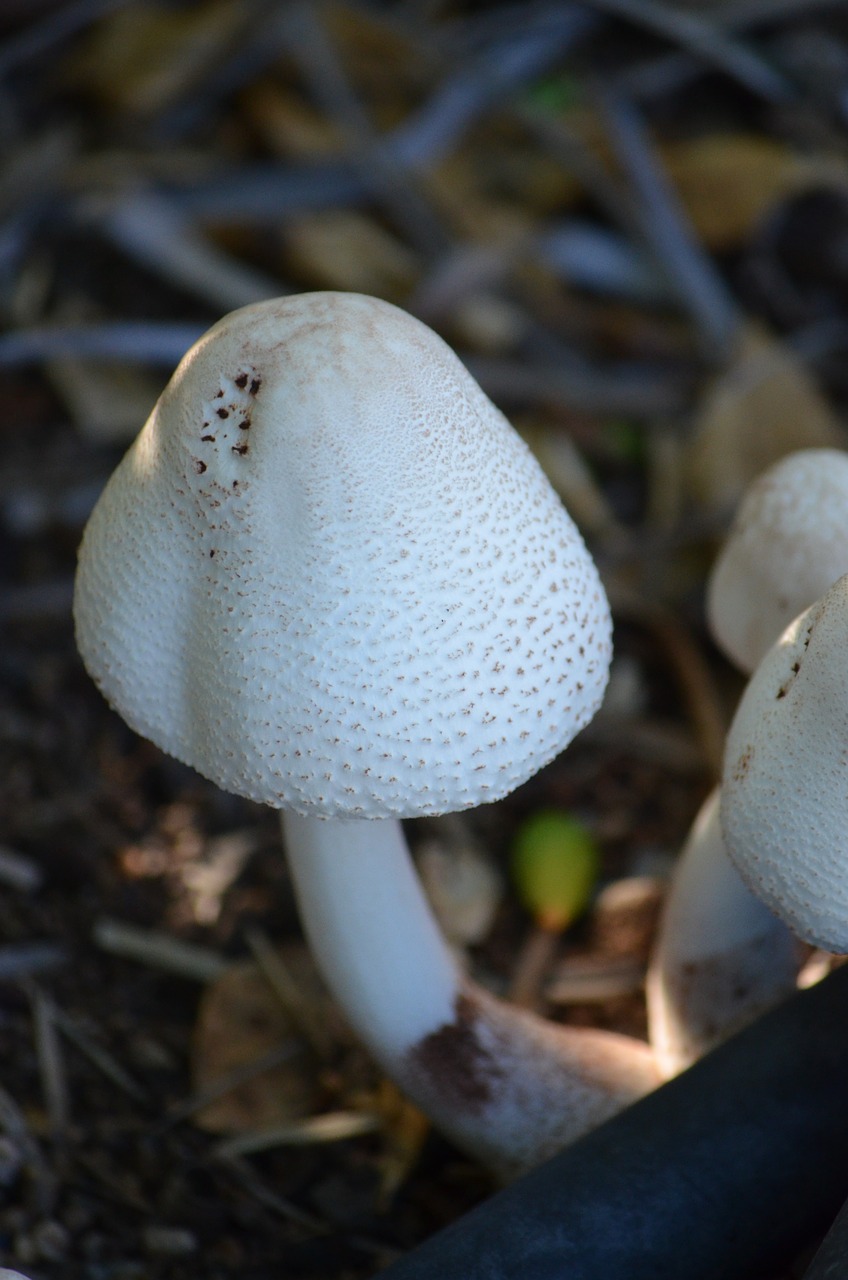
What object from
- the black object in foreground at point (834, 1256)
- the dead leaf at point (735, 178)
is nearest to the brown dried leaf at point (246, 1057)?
the black object in foreground at point (834, 1256)

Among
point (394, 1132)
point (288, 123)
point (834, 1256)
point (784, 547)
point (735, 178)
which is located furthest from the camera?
point (288, 123)

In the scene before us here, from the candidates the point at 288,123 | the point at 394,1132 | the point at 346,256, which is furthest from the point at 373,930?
the point at 288,123

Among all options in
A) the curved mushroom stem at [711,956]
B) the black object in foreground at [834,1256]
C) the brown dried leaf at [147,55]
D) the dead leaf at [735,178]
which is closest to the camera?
the black object in foreground at [834,1256]

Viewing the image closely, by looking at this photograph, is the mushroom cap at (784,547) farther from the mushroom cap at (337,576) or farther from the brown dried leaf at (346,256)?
the brown dried leaf at (346,256)

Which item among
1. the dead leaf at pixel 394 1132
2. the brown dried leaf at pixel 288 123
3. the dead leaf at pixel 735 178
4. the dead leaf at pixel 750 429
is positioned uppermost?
the brown dried leaf at pixel 288 123

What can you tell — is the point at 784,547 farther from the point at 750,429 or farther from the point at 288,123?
the point at 288,123

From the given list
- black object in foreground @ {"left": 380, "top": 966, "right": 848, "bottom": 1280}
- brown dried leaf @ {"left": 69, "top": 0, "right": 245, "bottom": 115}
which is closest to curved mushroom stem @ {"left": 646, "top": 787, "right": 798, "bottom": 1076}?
black object in foreground @ {"left": 380, "top": 966, "right": 848, "bottom": 1280}
